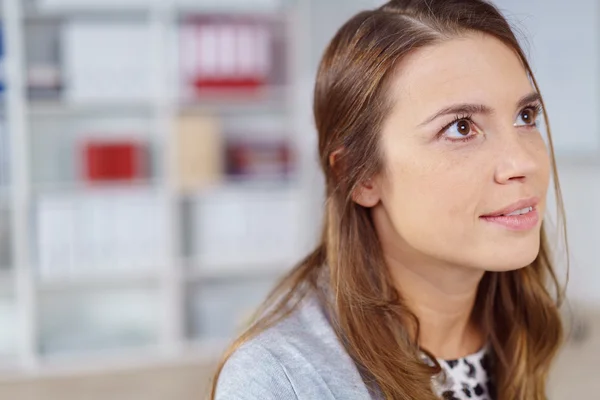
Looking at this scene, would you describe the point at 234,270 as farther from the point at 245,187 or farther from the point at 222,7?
the point at 222,7

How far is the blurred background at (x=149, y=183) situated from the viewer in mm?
3707

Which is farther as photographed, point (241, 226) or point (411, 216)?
point (241, 226)

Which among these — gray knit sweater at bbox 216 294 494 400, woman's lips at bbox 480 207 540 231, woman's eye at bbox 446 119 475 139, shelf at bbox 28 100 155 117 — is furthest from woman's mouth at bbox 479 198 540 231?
shelf at bbox 28 100 155 117

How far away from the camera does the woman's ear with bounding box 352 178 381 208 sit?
118cm

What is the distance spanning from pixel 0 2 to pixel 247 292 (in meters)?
1.78

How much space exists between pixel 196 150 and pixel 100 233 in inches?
23.0

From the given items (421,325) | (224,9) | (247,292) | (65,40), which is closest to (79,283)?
(247,292)

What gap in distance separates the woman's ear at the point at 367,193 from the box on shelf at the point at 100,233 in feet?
9.00

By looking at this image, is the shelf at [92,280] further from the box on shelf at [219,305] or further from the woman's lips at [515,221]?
the woman's lips at [515,221]

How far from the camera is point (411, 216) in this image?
1113 mm

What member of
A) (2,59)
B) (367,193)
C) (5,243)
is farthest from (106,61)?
(367,193)

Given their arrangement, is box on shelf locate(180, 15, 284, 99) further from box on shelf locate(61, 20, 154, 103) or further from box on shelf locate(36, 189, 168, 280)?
box on shelf locate(36, 189, 168, 280)


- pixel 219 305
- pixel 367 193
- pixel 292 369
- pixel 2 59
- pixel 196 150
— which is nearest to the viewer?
pixel 292 369

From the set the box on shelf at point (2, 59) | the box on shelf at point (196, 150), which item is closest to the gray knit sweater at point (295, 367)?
the box on shelf at point (196, 150)
